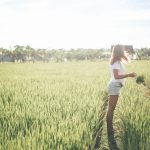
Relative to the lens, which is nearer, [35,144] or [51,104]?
[35,144]

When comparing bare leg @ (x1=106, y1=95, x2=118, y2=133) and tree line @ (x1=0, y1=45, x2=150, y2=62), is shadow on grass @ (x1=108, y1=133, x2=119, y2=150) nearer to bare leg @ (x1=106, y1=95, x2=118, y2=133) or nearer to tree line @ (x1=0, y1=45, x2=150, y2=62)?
bare leg @ (x1=106, y1=95, x2=118, y2=133)

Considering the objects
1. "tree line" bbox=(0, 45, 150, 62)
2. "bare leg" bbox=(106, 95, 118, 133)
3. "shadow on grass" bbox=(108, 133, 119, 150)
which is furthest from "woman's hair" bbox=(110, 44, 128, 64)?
"tree line" bbox=(0, 45, 150, 62)

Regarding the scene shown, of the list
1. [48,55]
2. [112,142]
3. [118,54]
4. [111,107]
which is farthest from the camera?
[48,55]

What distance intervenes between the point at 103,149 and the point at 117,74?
3.85ft

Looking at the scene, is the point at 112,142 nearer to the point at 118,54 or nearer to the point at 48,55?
the point at 118,54

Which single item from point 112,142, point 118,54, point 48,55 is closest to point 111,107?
point 112,142

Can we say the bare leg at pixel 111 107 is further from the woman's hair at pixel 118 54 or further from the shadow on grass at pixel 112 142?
the woman's hair at pixel 118 54

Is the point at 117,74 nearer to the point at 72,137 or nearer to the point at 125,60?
the point at 125,60

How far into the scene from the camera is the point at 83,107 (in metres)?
5.53

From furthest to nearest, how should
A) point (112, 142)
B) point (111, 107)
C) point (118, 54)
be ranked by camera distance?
1. point (111, 107)
2. point (118, 54)
3. point (112, 142)

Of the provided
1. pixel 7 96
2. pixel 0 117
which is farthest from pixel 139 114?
pixel 7 96

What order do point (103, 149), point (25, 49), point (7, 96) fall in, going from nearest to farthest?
point (103, 149) → point (7, 96) → point (25, 49)

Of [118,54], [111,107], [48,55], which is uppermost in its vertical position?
[118,54]

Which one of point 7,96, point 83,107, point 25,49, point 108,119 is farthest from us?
point 25,49
